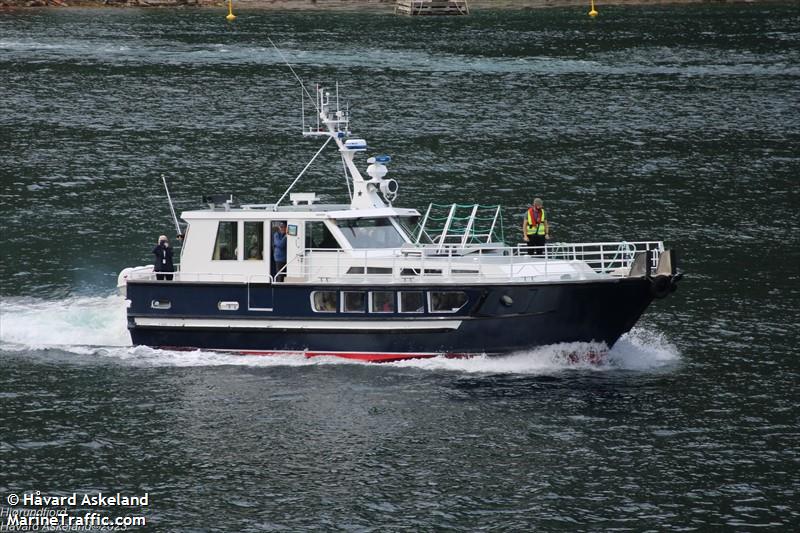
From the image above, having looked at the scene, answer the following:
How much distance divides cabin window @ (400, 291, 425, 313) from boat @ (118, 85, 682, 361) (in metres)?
0.03

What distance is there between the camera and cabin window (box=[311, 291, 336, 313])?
38.7 meters

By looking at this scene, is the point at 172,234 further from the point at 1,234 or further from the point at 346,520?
the point at 346,520

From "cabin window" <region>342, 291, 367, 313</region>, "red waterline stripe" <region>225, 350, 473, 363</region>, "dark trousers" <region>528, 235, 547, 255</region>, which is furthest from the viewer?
"dark trousers" <region>528, 235, 547, 255</region>

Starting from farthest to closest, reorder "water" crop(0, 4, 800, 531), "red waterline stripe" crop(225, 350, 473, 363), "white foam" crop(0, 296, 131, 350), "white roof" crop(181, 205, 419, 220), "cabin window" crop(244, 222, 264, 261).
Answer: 1. "white foam" crop(0, 296, 131, 350)
2. "cabin window" crop(244, 222, 264, 261)
3. "white roof" crop(181, 205, 419, 220)
4. "red waterline stripe" crop(225, 350, 473, 363)
5. "water" crop(0, 4, 800, 531)

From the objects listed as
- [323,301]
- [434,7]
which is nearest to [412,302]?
[323,301]

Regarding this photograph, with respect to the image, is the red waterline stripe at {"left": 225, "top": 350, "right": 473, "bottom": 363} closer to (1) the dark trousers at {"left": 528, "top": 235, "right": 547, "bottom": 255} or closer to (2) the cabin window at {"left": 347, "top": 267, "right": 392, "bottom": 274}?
(2) the cabin window at {"left": 347, "top": 267, "right": 392, "bottom": 274}

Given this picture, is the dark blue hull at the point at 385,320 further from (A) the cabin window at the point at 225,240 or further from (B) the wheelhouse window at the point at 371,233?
(B) the wheelhouse window at the point at 371,233

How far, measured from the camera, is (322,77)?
97.4 m

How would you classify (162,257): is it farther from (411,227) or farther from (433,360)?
(433,360)

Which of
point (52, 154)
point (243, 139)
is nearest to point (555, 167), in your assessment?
point (243, 139)

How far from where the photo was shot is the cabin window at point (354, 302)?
3853cm

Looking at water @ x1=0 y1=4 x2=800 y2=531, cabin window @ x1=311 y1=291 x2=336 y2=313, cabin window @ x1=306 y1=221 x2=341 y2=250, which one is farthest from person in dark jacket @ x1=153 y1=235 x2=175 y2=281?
cabin window @ x1=311 y1=291 x2=336 y2=313

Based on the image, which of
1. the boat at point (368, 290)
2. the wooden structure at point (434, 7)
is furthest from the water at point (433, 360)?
the wooden structure at point (434, 7)

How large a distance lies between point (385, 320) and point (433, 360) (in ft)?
5.64
